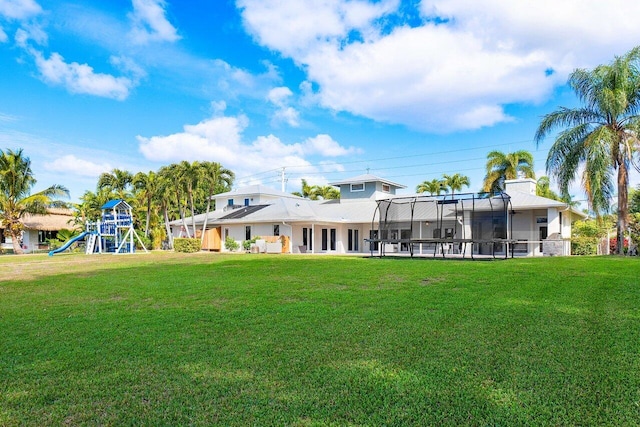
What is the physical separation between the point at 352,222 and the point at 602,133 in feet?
47.4

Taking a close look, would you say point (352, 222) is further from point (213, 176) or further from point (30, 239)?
point (30, 239)

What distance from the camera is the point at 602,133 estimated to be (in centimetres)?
1755

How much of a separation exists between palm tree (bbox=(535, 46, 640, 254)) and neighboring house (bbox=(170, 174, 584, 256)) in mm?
3151

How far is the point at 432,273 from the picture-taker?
1108 centimetres

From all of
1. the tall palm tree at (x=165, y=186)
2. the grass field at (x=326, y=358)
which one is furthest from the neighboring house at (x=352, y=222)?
the grass field at (x=326, y=358)

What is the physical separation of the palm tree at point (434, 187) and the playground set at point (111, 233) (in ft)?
84.4

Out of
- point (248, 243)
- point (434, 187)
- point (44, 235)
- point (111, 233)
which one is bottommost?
point (248, 243)

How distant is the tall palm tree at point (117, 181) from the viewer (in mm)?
→ 34034

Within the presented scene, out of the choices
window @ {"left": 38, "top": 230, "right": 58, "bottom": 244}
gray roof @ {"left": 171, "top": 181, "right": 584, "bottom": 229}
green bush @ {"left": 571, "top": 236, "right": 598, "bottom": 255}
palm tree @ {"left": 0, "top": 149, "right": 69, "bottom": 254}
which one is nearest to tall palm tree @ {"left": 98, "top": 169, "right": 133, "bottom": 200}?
palm tree @ {"left": 0, "top": 149, "right": 69, "bottom": 254}

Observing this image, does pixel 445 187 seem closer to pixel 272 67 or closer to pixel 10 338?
pixel 272 67

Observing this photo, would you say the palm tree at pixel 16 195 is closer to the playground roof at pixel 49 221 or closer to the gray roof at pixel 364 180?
the playground roof at pixel 49 221

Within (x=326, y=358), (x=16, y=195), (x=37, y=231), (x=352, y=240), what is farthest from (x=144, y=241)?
(x=326, y=358)

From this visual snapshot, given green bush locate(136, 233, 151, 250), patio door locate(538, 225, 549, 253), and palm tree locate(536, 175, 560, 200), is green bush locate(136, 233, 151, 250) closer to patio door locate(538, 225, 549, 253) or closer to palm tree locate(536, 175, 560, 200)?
patio door locate(538, 225, 549, 253)

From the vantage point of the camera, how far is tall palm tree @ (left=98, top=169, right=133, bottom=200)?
112 feet
